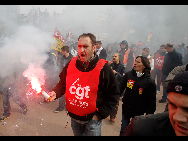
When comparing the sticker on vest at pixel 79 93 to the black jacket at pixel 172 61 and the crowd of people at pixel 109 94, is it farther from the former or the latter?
the black jacket at pixel 172 61

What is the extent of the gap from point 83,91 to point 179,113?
119cm

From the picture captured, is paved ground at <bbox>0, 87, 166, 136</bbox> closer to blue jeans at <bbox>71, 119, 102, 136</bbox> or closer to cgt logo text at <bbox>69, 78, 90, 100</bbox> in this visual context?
blue jeans at <bbox>71, 119, 102, 136</bbox>

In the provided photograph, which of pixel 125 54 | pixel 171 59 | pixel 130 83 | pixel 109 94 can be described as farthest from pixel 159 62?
pixel 109 94

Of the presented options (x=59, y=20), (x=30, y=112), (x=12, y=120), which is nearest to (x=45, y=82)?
(x=30, y=112)

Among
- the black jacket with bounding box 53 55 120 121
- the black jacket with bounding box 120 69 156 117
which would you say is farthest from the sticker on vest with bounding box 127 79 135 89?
the black jacket with bounding box 53 55 120 121

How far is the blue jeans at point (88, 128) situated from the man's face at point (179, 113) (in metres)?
1.21

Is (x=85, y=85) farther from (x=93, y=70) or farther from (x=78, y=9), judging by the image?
(x=78, y=9)

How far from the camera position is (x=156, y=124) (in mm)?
975

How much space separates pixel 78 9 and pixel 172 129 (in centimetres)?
2261

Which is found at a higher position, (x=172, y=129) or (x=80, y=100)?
(x=172, y=129)

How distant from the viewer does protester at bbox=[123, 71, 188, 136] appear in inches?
32.3

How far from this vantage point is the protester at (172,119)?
821 millimetres

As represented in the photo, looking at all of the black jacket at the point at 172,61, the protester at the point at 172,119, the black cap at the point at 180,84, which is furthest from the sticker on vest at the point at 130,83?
the black jacket at the point at 172,61
